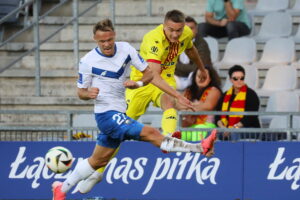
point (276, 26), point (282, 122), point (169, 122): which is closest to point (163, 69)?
point (169, 122)

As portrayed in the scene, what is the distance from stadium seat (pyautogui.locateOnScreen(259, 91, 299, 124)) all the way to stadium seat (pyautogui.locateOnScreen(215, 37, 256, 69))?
1100 millimetres

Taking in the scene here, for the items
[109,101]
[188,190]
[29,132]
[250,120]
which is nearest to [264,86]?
[250,120]

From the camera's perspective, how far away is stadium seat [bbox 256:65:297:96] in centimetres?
1562

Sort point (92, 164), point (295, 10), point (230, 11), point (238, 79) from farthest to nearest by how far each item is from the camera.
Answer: point (295, 10) < point (230, 11) < point (238, 79) < point (92, 164)

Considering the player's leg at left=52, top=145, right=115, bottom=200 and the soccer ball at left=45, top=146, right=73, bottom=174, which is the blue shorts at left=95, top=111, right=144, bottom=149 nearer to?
the player's leg at left=52, top=145, right=115, bottom=200

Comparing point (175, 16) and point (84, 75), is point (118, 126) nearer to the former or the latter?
point (84, 75)

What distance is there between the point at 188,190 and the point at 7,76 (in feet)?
14.2

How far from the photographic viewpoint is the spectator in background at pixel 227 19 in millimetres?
16391

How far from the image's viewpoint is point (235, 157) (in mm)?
13930

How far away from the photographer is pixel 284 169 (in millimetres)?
13844

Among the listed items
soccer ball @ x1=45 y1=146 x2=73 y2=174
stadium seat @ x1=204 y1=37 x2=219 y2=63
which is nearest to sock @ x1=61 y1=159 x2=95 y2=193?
soccer ball @ x1=45 y1=146 x2=73 y2=174

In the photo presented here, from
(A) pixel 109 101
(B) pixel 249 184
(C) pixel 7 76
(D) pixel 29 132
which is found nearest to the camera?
(A) pixel 109 101

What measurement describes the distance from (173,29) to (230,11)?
13.6 ft

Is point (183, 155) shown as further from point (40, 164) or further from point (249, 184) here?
point (40, 164)
